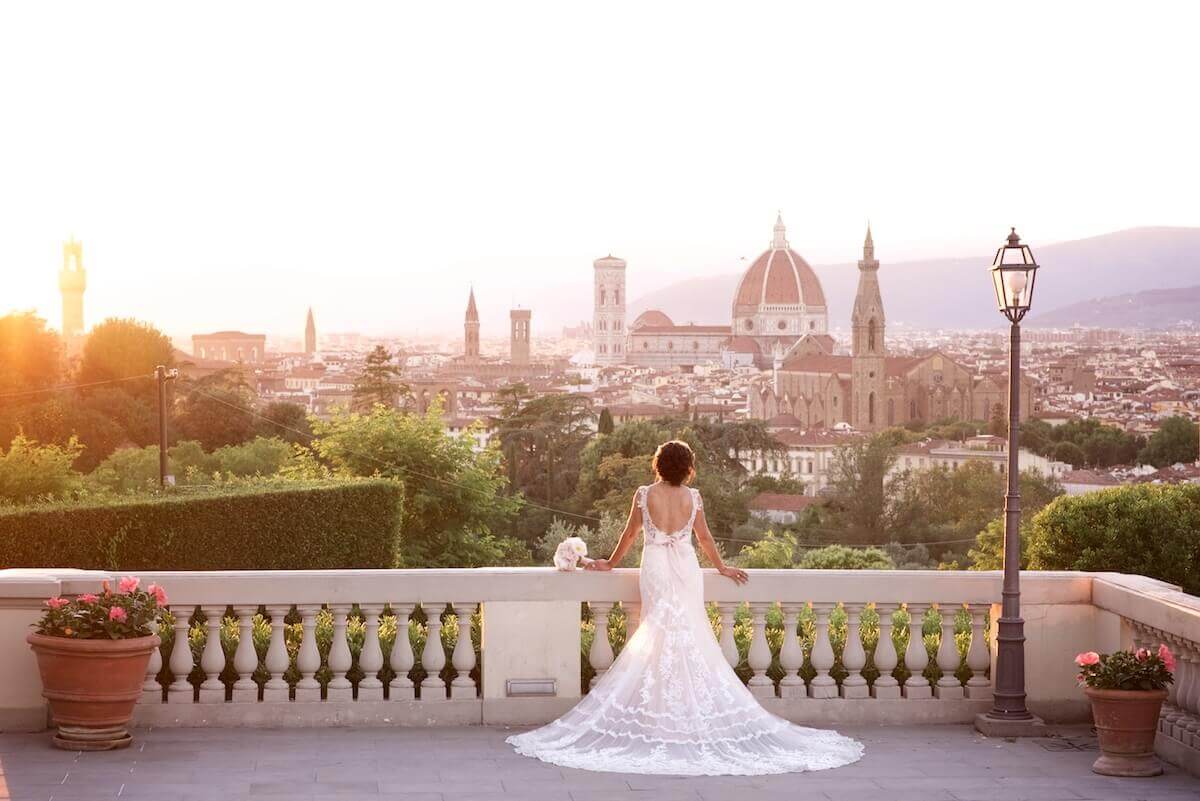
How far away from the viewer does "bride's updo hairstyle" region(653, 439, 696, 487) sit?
600 centimetres

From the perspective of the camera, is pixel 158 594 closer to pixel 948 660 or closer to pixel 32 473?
pixel 948 660

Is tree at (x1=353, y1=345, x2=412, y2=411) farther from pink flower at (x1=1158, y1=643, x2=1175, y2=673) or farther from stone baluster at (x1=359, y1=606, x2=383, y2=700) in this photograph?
pink flower at (x1=1158, y1=643, x2=1175, y2=673)

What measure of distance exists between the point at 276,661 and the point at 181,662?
0.37m

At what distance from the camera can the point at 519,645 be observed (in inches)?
247

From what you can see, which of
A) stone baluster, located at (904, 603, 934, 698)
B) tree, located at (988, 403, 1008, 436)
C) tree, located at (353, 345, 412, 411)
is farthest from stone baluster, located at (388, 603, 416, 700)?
tree, located at (988, 403, 1008, 436)

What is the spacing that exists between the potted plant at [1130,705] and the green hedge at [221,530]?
8.01 m

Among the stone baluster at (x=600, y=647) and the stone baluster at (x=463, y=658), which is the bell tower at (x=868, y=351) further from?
the stone baluster at (x=463, y=658)

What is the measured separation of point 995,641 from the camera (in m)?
6.45

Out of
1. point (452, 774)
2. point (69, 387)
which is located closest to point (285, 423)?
point (69, 387)

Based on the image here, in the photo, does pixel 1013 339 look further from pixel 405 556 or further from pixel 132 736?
pixel 405 556

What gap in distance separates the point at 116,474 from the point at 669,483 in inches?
1485

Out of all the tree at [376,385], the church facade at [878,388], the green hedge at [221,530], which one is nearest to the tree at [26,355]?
the tree at [376,385]

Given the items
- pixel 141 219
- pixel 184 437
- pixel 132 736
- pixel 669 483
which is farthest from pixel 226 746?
pixel 141 219

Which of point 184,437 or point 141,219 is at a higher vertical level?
point 141,219
